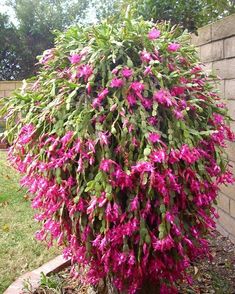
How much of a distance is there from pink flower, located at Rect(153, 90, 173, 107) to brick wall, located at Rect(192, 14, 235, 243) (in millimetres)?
1092

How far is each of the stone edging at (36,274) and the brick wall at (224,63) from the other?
1.38 meters

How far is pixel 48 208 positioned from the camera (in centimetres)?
210

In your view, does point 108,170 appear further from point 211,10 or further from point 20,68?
point 20,68

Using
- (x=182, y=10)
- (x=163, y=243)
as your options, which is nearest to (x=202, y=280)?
(x=163, y=243)

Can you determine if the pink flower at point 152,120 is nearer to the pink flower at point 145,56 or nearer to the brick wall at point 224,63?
the pink flower at point 145,56

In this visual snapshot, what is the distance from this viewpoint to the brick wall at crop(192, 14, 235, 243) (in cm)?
306

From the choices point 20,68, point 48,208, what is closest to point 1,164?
point 48,208

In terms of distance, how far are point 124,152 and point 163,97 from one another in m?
0.32

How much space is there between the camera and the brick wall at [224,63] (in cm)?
306

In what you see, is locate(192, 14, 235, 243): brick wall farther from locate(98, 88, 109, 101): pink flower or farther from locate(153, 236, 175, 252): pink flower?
locate(153, 236, 175, 252): pink flower

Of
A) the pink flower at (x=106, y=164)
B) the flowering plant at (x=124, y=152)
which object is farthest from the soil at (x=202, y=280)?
the pink flower at (x=106, y=164)

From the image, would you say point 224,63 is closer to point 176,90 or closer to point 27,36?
point 176,90

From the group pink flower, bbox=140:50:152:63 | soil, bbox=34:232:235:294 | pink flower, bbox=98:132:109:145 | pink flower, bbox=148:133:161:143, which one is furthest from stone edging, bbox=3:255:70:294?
pink flower, bbox=140:50:152:63

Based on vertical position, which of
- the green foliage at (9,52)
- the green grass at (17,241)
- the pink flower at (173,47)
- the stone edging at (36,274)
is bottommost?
the green grass at (17,241)
